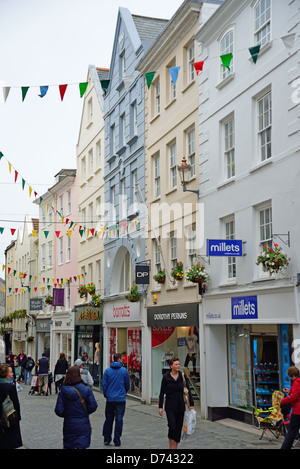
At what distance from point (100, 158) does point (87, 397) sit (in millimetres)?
23905

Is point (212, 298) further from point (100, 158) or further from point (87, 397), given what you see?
point (100, 158)

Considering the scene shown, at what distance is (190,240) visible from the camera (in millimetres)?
20156

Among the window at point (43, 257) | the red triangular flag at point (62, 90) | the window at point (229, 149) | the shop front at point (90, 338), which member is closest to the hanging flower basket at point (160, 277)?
the window at point (229, 149)

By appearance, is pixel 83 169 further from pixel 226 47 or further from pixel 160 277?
pixel 226 47

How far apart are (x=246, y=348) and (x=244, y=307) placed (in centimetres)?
136

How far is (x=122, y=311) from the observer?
1049 inches

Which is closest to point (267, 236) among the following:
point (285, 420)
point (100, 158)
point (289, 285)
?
point (289, 285)

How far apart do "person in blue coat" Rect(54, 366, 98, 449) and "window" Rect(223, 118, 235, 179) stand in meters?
9.67

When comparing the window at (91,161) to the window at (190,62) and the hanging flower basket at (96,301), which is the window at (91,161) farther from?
the window at (190,62)

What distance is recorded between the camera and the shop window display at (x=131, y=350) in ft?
80.4

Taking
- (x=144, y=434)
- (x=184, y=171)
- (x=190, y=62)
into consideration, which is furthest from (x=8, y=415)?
(x=190, y=62)

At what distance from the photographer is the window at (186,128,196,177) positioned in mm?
20255

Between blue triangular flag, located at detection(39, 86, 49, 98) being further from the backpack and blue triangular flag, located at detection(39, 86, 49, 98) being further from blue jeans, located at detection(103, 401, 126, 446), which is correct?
the backpack

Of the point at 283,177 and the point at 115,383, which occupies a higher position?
the point at 283,177
